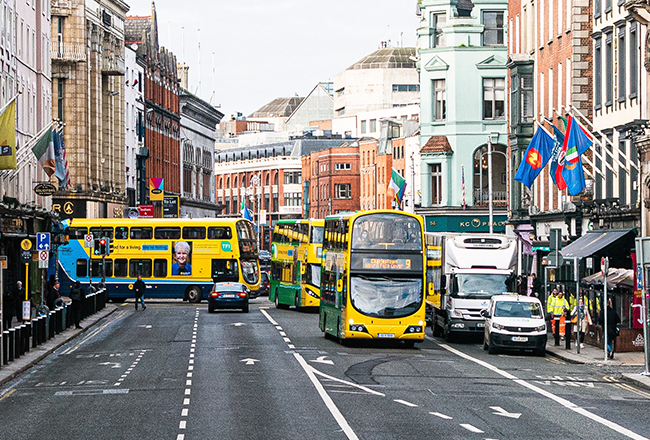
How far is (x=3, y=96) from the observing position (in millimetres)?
51812

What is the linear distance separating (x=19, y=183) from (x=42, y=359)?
23.2 meters

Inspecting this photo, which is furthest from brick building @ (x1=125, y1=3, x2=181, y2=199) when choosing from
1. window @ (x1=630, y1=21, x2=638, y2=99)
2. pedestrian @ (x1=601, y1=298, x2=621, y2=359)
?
pedestrian @ (x1=601, y1=298, x2=621, y2=359)

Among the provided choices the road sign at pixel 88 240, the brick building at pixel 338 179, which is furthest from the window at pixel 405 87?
the road sign at pixel 88 240

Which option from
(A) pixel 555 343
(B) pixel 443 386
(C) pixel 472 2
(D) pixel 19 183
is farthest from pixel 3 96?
(C) pixel 472 2

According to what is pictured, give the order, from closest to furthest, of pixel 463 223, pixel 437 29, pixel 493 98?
pixel 463 223
pixel 493 98
pixel 437 29

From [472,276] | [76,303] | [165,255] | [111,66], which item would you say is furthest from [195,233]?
[472,276]

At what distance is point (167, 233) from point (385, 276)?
3219 cm

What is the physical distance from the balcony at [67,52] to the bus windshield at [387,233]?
162ft

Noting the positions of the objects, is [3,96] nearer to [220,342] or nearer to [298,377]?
[220,342]

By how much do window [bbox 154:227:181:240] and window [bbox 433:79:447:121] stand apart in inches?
757

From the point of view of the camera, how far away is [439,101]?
259 ft

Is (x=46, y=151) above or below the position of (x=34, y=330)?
above

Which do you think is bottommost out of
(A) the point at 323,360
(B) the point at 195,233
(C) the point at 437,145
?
(A) the point at 323,360

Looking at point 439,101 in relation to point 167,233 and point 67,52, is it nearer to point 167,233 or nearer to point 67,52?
point 167,233
